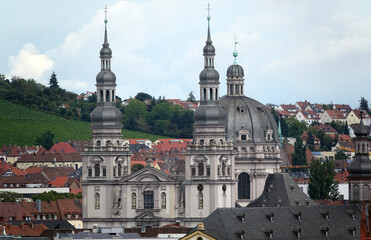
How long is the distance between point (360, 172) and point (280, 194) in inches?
583

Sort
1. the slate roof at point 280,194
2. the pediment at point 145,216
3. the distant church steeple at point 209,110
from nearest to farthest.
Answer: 1. the slate roof at point 280,194
2. the distant church steeple at point 209,110
3. the pediment at point 145,216

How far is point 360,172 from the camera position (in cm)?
12700

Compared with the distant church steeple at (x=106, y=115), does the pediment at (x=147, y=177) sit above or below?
below

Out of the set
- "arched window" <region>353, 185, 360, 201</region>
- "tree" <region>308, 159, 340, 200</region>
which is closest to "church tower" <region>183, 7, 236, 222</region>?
"arched window" <region>353, 185, 360, 201</region>

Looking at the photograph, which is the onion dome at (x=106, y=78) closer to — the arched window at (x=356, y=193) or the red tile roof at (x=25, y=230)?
the red tile roof at (x=25, y=230)

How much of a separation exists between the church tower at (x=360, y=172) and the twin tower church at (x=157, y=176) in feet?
53.5

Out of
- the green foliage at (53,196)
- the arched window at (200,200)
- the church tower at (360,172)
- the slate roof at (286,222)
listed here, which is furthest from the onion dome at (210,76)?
the green foliage at (53,196)

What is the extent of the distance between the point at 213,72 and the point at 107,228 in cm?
1586

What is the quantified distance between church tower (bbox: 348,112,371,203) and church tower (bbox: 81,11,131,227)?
80.5 feet

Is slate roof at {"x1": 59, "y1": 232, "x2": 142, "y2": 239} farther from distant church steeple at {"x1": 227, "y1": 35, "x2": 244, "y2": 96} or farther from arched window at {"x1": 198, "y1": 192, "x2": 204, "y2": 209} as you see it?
distant church steeple at {"x1": 227, "y1": 35, "x2": 244, "y2": 96}

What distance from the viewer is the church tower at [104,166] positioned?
146125 mm

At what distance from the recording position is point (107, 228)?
453ft

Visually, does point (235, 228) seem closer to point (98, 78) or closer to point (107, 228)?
point (107, 228)

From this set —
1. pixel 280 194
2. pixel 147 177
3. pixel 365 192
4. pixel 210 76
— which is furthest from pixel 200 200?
pixel 365 192
